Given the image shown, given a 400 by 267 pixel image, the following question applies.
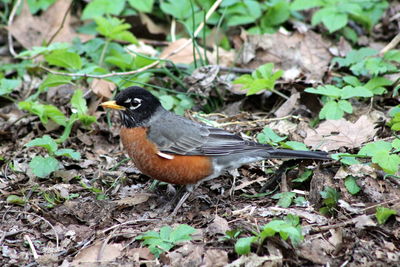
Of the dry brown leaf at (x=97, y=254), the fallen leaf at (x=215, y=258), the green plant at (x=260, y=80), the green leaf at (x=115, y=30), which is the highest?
the green leaf at (x=115, y=30)

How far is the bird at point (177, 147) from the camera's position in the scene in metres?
5.54

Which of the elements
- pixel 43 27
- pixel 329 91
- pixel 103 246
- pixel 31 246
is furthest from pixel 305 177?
pixel 43 27

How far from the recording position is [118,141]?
22.9 ft

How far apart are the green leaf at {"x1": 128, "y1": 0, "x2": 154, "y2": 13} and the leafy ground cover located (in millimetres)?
25

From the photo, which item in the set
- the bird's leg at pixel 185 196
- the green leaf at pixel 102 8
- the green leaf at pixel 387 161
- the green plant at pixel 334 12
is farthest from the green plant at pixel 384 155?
the green leaf at pixel 102 8

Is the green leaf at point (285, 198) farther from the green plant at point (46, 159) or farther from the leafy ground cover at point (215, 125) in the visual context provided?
the green plant at point (46, 159)

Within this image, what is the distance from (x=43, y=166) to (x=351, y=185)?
3229mm

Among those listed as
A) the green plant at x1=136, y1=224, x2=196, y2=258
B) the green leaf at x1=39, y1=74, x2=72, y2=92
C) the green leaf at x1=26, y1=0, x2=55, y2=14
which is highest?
the green leaf at x1=26, y1=0, x2=55, y2=14

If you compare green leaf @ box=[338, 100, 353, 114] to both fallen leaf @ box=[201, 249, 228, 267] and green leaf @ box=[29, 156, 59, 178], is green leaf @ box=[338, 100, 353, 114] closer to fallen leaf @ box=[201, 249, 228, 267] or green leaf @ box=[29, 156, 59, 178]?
fallen leaf @ box=[201, 249, 228, 267]

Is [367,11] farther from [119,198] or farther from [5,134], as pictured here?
[5,134]

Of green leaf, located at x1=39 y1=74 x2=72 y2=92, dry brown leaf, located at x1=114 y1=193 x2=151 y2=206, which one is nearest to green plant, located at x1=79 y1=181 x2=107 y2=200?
dry brown leaf, located at x1=114 y1=193 x2=151 y2=206

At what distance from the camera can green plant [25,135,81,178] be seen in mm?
5719

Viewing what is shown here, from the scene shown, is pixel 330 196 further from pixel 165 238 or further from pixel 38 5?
pixel 38 5

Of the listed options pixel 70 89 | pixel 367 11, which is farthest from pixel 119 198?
pixel 367 11
